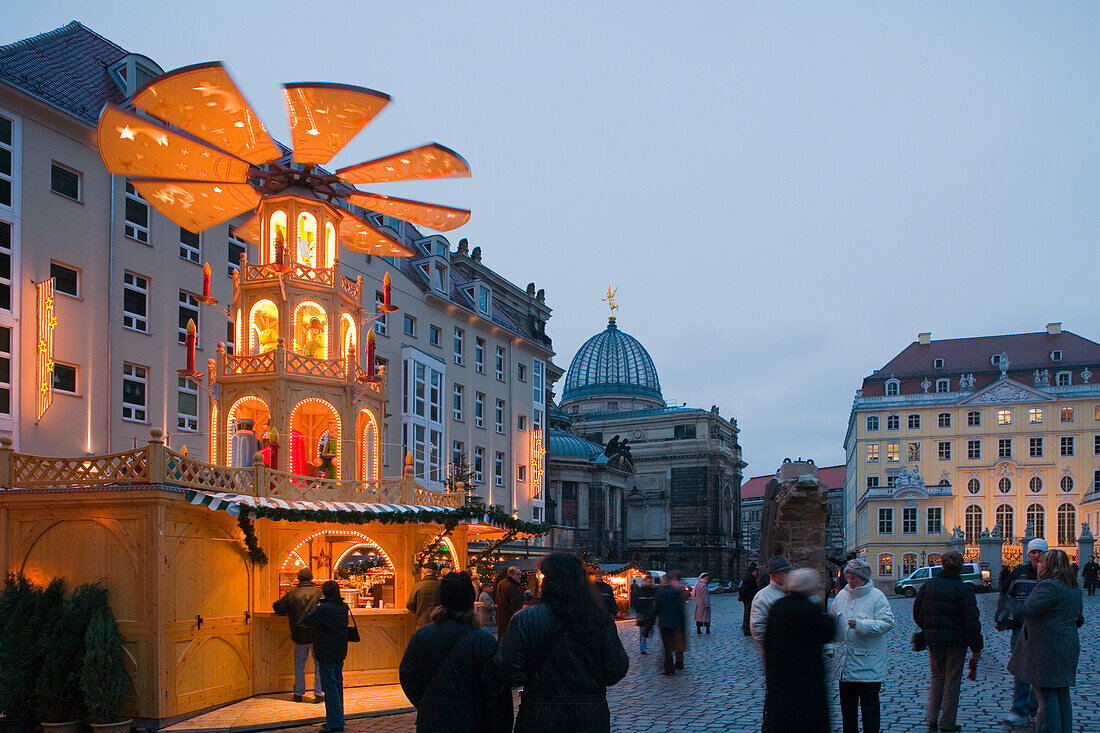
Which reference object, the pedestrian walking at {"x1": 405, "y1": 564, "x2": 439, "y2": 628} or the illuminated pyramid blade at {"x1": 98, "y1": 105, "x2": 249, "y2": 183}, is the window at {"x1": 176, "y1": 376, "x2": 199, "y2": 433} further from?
the pedestrian walking at {"x1": 405, "y1": 564, "x2": 439, "y2": 628}

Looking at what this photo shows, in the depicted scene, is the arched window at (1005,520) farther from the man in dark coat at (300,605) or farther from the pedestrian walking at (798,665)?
the pedestrian walking at (798,665)

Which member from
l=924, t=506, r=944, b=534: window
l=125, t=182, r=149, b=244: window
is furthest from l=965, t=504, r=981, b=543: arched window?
l=125, t=182, r=149, b=244: window

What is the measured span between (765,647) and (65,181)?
21830mm

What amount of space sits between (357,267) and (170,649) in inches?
894

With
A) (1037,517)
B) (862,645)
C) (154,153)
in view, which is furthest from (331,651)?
(1037,517)

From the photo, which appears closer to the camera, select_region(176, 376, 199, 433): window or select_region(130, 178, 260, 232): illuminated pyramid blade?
select_region(130, 178, 260, 232): illuminated pyramid blade

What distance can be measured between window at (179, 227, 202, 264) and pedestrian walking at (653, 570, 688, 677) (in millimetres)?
16453

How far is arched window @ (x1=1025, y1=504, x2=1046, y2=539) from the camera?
2960 inches

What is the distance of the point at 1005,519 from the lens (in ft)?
249

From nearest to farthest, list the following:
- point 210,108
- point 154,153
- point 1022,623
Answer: point 1022,623, point 210,108, point 154,153

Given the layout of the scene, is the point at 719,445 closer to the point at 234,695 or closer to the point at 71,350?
the point at 71,350

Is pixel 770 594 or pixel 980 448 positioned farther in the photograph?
pixel 980 448

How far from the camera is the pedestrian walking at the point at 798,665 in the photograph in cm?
685

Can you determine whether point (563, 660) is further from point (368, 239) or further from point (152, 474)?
point (368, 239)
